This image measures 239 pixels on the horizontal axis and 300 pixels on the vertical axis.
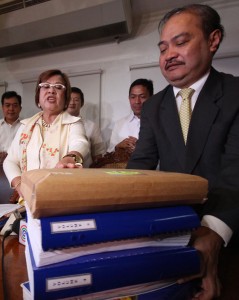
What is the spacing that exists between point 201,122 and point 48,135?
878 millimetres

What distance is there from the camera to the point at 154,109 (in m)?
0.84

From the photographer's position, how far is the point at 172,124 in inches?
29.7

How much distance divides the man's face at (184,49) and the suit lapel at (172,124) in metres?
0.07

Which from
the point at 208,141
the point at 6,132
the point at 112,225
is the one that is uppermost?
the point at 6,132

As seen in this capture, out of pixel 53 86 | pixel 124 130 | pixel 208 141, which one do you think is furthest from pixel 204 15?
pixel 124 130

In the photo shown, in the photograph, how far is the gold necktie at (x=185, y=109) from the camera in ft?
2.46

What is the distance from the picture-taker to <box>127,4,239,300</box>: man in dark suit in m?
0.68

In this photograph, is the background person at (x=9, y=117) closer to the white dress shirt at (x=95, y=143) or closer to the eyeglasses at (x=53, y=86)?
the white dress shirt at (x=95, y=143)

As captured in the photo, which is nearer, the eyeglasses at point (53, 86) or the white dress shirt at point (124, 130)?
the eyeglasses at point (53, 86)

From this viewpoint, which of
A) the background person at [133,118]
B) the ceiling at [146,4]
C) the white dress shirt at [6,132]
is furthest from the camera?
the white dress shirt at [6,132]

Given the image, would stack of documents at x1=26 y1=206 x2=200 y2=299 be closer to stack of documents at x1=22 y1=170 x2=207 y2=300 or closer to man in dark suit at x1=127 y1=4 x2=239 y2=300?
stack of documents at x1=22 y1=170 x2=207 y2=300

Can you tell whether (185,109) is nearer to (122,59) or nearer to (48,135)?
(48,135)

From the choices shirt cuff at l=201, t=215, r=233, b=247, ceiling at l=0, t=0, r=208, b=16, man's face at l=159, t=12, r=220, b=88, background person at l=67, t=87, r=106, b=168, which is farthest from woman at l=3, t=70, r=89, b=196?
ceiling at l=0, t=0, r=208, b=16

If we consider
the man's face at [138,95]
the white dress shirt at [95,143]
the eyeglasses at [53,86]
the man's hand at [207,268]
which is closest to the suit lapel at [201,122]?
the man's hand at [207,268]
